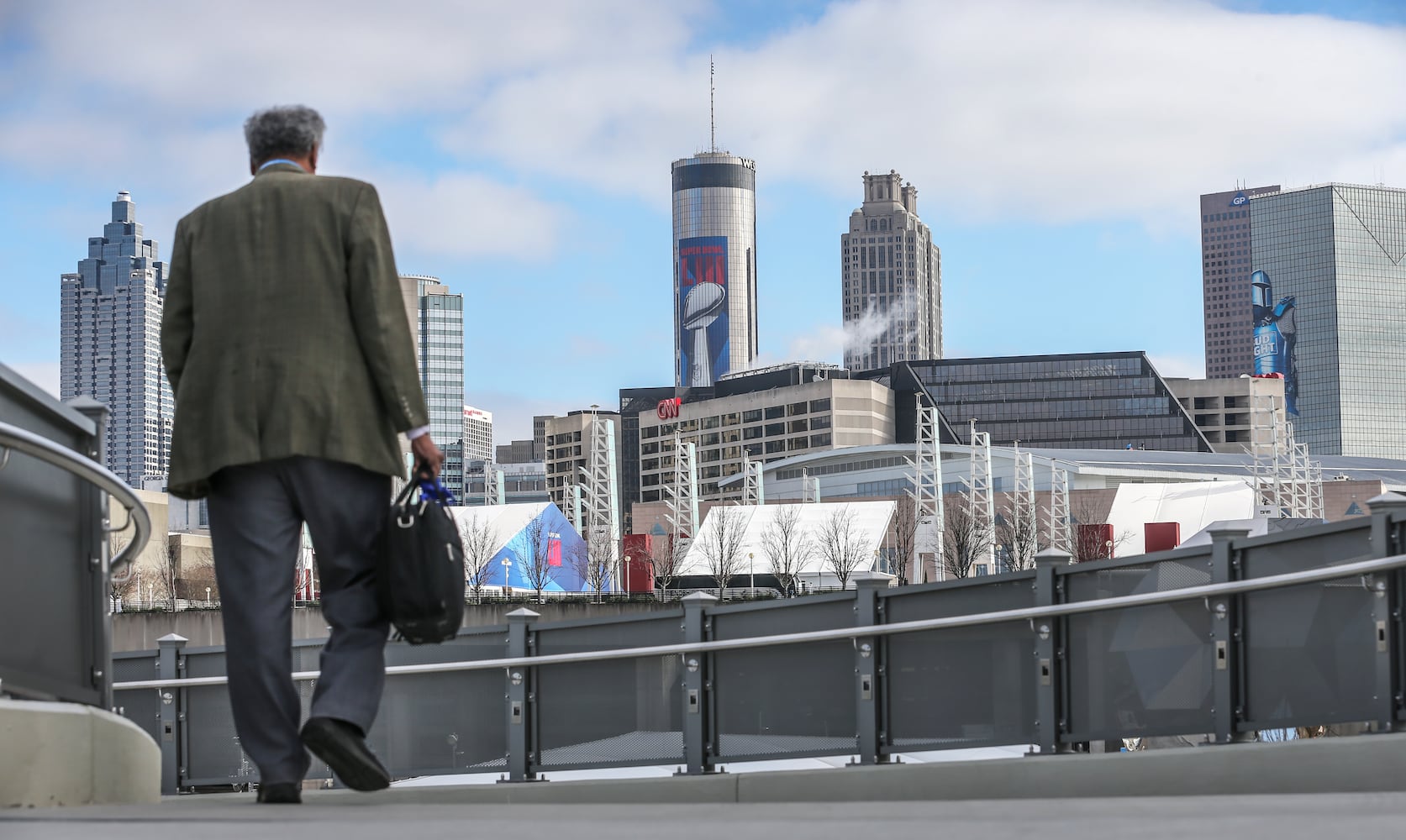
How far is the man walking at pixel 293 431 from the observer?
4.31 metres

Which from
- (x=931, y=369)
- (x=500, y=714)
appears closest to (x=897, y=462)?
(x=931, y=369)

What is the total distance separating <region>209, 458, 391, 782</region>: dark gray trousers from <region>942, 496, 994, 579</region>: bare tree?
7311 cm

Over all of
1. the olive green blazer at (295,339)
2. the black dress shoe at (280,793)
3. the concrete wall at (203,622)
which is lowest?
the concrete wall at (203,622)

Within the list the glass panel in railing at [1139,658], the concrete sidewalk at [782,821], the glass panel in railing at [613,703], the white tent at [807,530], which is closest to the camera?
the concrete sidewalk at [782,821]

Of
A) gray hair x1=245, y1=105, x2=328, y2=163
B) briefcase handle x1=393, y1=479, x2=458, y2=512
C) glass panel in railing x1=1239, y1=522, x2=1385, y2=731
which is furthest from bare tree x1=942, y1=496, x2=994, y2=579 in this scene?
briefcase handle x1=393, y1=479, x2=458, y2=512

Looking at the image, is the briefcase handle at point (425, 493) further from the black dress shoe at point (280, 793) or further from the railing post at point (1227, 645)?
the railing post at point (1227, 645)

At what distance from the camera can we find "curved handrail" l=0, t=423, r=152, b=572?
15.1 feet

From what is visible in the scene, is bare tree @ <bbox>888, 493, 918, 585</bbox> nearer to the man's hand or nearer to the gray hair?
the gray hair

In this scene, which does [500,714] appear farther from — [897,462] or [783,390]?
[783,390]

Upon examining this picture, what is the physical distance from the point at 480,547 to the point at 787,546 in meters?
14.0

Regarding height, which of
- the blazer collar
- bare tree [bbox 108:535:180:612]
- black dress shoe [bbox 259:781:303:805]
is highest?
the blazer collar

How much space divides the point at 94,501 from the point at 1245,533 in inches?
193

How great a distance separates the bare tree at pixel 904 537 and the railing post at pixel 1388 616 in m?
75.9

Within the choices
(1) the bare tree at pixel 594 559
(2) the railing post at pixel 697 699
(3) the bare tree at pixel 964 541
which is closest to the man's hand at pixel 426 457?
(2) the railing post at pixel 697 699
